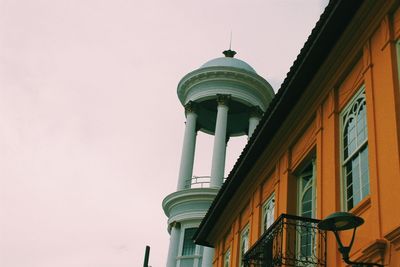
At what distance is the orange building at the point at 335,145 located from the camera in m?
10.7

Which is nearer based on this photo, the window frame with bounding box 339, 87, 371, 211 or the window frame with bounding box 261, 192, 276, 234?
the window frame with bounding box 339, 87, 371, 211

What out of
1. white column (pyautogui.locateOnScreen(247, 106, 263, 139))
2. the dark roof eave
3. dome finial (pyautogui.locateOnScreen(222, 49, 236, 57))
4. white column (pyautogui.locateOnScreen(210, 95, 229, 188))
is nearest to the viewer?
the dark roof eave

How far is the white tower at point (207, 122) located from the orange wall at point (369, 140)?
13582 mm

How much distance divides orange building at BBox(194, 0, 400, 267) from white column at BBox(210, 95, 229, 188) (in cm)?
1365

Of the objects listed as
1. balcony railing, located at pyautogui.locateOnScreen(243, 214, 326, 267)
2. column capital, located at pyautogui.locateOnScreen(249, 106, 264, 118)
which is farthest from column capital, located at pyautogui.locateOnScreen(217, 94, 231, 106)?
balcony railing, located at pyautogui.locateOnScreen(243, 214, 326, 267)

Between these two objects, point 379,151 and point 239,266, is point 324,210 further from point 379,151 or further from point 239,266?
point 239,266

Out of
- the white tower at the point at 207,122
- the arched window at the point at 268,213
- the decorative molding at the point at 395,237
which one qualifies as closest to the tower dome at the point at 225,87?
the white tower at the point at 207,122

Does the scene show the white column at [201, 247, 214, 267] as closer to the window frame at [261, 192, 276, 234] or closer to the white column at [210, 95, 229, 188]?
the white column at [210, 95, 229, 188]

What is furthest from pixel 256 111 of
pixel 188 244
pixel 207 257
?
pixel 207 257

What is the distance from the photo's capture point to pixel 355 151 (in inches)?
476

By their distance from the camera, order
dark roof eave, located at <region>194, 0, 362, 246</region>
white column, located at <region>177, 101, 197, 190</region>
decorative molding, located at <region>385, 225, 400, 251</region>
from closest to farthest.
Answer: decorative molding, located at <region>385, 225, 400, 251</region>
dark roof eave, located at <region>194, 0, 362, 246</region>
white column, located at <region>177, 101, 197, 190</region>

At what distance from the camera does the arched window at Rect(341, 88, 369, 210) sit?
11664 millimetres

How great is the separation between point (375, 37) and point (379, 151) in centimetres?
218

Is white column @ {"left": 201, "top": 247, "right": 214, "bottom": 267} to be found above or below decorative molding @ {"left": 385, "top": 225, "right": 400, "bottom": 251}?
above
